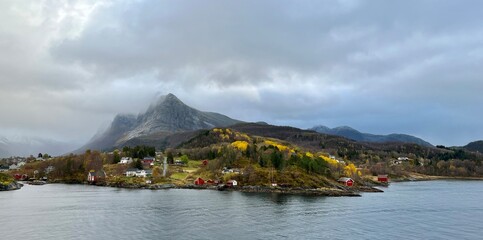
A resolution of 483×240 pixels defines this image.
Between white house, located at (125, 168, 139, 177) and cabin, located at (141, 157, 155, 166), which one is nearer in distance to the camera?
white house, located at (125, 168, 139, 177)

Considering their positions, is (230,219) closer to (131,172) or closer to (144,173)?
(144,173)

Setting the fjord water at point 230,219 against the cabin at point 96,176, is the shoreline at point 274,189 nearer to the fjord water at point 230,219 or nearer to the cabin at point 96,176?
the cabin at point 96,176

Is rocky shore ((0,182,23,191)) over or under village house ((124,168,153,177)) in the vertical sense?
under

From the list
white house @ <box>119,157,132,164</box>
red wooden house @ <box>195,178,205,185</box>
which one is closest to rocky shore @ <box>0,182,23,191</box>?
red wooden house @ <box>195,178,205,185</box>

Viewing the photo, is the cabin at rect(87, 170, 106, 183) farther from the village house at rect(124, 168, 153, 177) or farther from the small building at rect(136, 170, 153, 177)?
the small building at rect(136, 170, 153, 177)

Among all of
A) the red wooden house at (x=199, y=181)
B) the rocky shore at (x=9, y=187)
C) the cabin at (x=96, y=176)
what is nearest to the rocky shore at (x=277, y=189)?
the red wooden house at (x=199, y=181)

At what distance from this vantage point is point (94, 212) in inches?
2675

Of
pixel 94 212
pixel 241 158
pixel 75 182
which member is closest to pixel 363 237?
pixel 94 212

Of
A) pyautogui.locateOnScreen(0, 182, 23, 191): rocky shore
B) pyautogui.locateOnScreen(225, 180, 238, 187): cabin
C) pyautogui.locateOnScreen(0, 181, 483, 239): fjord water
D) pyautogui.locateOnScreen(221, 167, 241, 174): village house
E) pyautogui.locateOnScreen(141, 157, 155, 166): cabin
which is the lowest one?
pyautogui.locateOnScreen(0, 181, 483, 239): fjord water

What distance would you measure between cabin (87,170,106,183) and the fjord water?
50.8m

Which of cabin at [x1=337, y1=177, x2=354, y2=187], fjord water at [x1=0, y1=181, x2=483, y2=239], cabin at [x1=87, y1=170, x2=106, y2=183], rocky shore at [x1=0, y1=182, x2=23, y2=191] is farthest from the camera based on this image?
cabin at [x1=87, y1=170, x2=106, y2=183]

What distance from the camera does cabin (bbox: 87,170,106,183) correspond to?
456 feet

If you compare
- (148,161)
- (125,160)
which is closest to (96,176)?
(125,160)

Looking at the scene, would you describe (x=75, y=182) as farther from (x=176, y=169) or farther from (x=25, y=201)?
(x=25, y=201)
